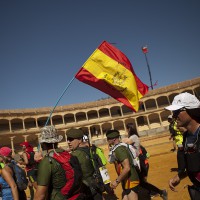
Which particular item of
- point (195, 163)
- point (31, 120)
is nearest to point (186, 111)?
point (195, 163)

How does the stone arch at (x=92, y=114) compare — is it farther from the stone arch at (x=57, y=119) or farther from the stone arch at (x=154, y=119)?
the stone arch at (x=154, y=119)

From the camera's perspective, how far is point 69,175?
7.84 feet

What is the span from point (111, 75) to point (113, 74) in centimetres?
6

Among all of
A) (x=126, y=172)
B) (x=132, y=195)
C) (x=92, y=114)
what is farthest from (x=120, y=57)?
(x=92, y=114)

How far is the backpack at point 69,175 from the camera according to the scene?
2.34 m

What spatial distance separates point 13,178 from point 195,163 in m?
2.66

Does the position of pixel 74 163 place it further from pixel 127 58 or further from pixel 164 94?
pixel 164 94

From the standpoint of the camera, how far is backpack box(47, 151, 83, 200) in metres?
2.34

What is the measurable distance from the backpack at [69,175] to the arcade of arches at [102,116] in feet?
120

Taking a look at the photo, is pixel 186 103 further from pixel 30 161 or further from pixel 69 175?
pixel 30 161

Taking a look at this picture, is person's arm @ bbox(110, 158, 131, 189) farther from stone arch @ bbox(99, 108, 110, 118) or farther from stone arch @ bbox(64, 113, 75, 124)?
stone arch @ bbox(99, 108, 110, 118)

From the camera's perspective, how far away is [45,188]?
86.4 inches

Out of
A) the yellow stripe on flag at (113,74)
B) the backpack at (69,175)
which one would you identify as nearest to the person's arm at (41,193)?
the backpack at (69,175)

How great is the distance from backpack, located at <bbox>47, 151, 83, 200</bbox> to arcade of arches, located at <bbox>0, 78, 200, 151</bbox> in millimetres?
36669
